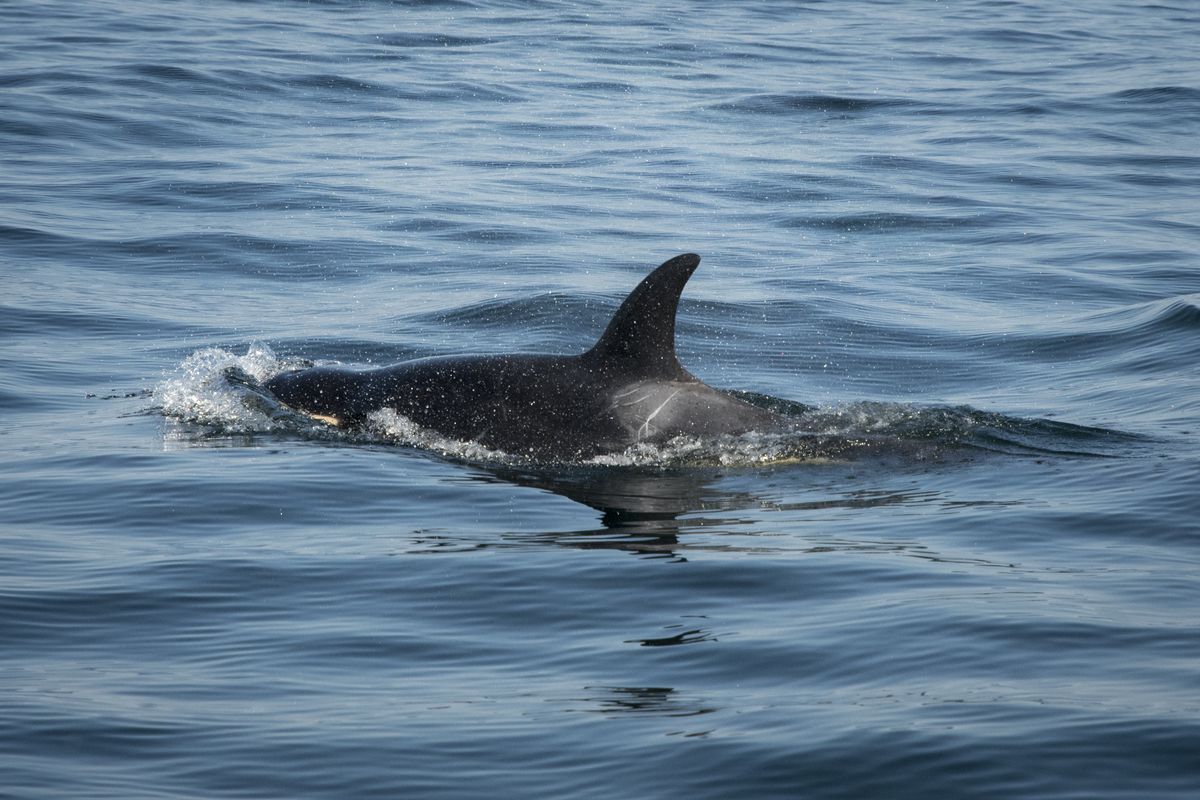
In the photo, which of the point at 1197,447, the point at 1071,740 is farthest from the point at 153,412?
the point at 1071,740

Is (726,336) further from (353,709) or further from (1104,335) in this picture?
(353,709)

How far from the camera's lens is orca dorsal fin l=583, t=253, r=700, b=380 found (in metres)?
10.7

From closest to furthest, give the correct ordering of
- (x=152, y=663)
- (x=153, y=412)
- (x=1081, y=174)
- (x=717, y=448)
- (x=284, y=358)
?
1. (x=152, y=663)
2. (x=717, y=448)
3. (x=153, y=412)
4. (x=284, y=358)
5. (x=1081, y=174)

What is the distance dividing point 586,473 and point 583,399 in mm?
559

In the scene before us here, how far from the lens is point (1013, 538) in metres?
9.75

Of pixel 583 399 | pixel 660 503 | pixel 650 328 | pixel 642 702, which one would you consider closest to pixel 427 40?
pixel 583 399

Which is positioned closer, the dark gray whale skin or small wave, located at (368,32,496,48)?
the dark gray whale skin

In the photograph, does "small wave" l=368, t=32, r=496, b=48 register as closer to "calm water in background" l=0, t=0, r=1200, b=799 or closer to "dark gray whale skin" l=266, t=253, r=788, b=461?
"calm water in background" l=0, t=0, r=1200, b=799

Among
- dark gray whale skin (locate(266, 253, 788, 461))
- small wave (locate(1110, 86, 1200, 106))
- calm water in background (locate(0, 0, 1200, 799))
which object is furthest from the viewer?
small wave (locate(1110, 86, 1200, 106))

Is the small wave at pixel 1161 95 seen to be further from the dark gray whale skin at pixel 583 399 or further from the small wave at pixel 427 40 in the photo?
the dark gray whale skin at pixel 583 399

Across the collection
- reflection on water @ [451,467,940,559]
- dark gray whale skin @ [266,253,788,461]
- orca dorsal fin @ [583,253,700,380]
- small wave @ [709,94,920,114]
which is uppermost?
small wave @ [709,94,920,114]

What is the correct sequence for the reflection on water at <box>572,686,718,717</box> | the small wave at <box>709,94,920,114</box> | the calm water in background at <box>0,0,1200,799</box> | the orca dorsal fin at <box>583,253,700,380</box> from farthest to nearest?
the small wave at <box>709,94,920,114</box> → the orca dorsal fin at <box>583,253,700,380</box> → the reflection on water at <box>572,686,718,717</box> → the calm water in background at <box>0,0,1200,799</box>

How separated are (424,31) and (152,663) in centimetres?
3592

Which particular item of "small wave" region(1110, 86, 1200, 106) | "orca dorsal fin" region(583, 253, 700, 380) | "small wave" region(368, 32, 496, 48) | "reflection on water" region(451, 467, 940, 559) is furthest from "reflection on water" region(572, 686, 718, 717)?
"small wave" region(368, 32, 496, 48)
